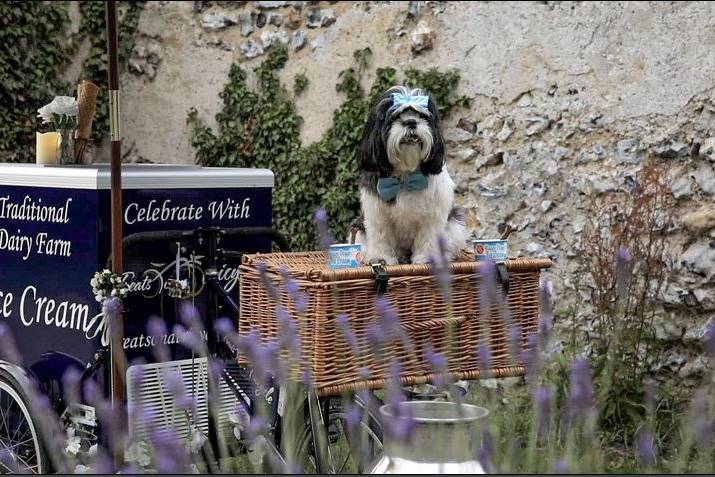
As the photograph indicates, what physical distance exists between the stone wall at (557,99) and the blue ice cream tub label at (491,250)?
20.9 inches

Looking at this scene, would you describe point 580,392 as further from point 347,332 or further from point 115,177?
point 115,177

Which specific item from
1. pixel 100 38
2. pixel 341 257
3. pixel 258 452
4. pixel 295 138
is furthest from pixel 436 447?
pixel 100 38

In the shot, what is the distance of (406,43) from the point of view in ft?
18.9

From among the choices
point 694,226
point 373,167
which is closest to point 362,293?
point 373,167

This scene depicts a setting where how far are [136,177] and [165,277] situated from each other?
0.38 m

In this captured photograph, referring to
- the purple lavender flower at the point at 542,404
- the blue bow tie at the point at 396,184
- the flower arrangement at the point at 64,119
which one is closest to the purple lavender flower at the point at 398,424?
the purple lavender flower at the point at 542,404

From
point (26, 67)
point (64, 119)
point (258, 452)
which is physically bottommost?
point (258, 452)

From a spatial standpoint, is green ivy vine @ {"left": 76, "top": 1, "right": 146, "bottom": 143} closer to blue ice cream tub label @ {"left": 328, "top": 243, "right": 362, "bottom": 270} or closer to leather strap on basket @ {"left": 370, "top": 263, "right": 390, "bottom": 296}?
blue ice cream tub label @ {"left": 328, "top": 243, "right": 362, "bottom": 270}

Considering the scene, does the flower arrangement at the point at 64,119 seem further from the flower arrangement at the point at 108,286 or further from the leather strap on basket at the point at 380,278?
the leather strap on basket at the point at 380,278

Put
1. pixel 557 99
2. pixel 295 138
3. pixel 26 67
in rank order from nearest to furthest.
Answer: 1. pixel 557 99
2. pixel 295 138
3. pixel 26 67

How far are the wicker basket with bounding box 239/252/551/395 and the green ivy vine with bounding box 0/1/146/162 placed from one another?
385 cm

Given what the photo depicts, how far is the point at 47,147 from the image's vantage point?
4027 millimetres

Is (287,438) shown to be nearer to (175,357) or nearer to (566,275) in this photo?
(175,357)

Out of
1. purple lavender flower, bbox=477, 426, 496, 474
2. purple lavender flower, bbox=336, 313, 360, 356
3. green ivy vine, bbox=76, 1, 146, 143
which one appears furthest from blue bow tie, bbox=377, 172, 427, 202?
green ivy vine, bbox=76, 1, 146, 143
